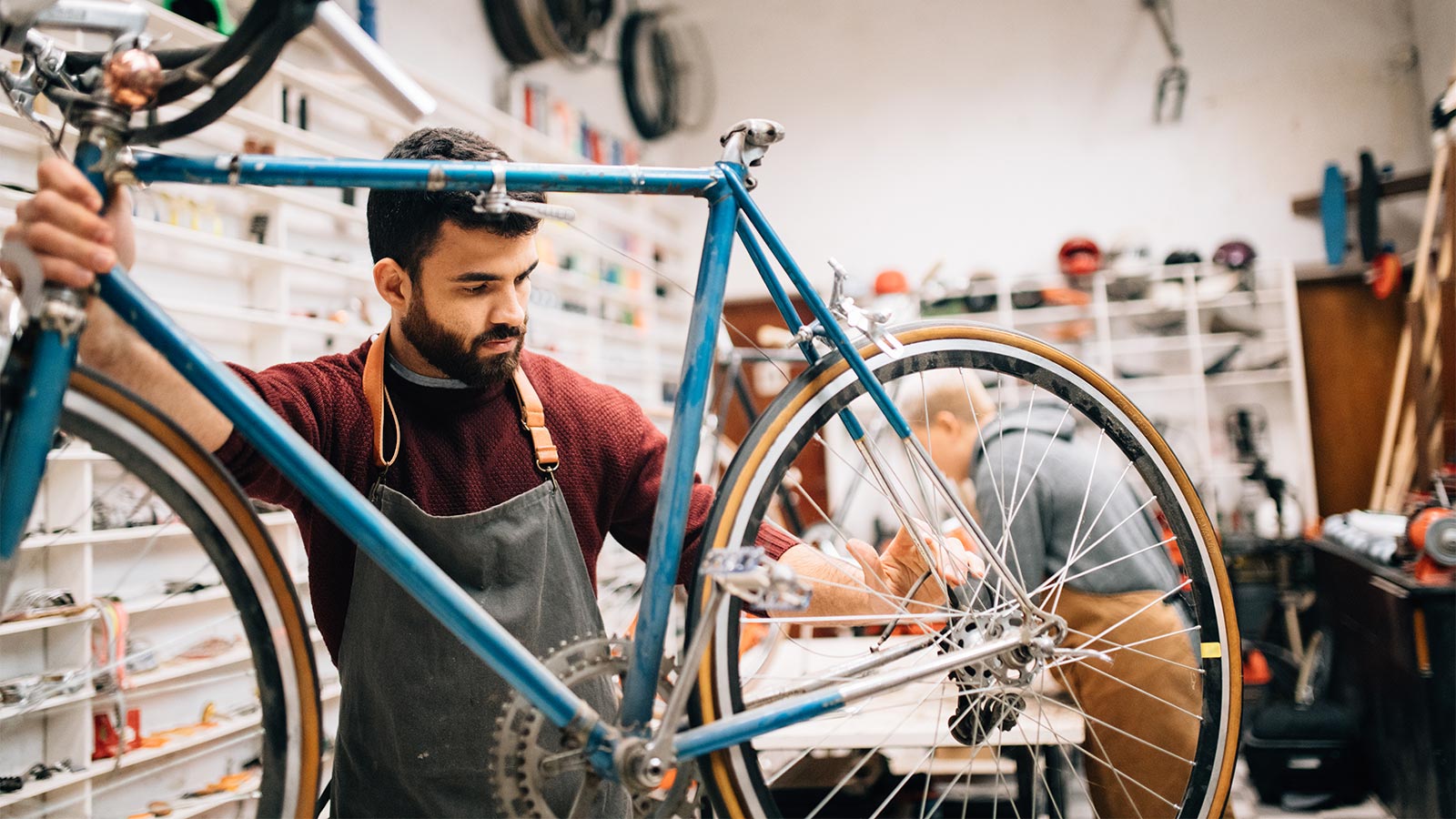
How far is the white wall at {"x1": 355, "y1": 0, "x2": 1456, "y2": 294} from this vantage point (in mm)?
5055

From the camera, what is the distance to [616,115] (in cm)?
572

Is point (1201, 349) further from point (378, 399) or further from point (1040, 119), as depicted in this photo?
Result: point (378, 399)

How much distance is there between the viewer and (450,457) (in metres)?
1.07

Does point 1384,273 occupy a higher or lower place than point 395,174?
higher

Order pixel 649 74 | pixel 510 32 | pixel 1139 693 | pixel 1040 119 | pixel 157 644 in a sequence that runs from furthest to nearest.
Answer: pixel 649 74 < pixel 1040 119 < pixel 510 32 < pixel 1139 693 < pixel 157 644

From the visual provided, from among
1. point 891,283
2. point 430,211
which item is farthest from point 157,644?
point 891,283

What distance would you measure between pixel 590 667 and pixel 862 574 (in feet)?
1.23

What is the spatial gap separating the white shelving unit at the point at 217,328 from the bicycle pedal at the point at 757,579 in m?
0.37

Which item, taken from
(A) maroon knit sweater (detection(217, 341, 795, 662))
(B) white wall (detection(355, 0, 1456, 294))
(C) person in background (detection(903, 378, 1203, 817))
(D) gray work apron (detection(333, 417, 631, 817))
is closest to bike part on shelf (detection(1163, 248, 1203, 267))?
(B) white wall (detection(355, 0, 1456, 294))

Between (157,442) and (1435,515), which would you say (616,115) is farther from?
(157,442)

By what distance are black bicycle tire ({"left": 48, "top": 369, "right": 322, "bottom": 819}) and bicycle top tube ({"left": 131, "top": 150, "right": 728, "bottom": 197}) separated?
0.20m

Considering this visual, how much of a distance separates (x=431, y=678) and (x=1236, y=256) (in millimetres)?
5199

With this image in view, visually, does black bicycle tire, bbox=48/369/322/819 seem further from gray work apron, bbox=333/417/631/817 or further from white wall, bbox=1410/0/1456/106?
white wall, bbox=1410/0/1456/106

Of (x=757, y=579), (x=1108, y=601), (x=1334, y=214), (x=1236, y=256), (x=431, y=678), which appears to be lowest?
(x=1108, y=601)
